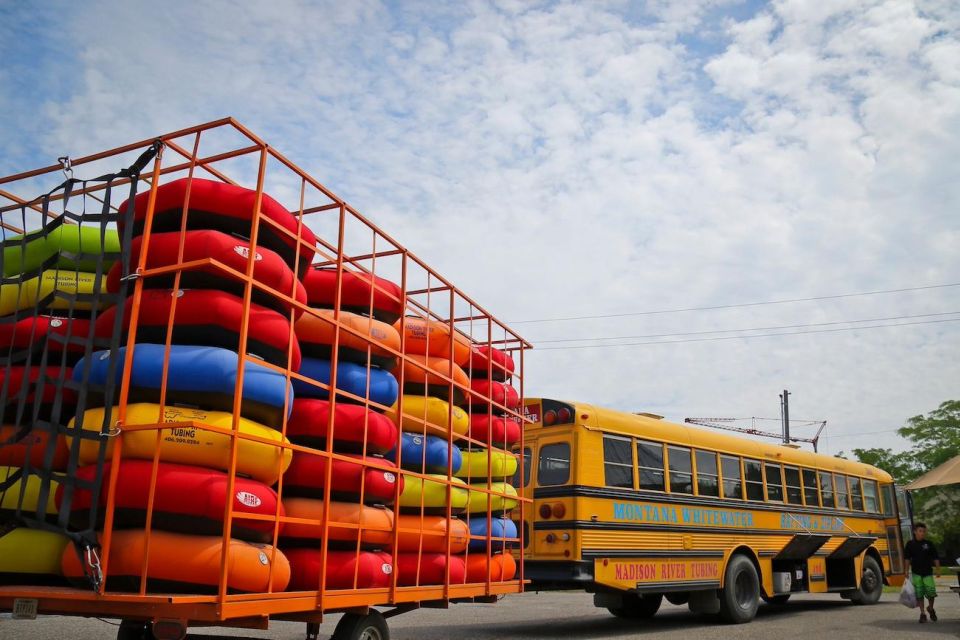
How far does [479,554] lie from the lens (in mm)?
6949

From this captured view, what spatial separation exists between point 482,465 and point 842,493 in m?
9.24

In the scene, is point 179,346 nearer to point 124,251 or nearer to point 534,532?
point 124,251

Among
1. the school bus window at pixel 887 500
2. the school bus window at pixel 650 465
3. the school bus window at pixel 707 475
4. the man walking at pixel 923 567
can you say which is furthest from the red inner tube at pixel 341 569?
the school bus window at pixel 887 500

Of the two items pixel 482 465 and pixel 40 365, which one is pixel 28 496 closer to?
pixel 40 365

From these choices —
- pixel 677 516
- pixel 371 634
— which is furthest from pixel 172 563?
pixel 677 516

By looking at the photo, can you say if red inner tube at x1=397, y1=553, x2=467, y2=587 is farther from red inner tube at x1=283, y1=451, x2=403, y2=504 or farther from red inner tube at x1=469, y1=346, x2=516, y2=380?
red inner tube at x1=469, y1=346, x2=516, y2=380

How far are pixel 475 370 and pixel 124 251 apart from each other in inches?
151

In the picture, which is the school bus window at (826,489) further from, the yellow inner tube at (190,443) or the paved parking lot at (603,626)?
the yellow inner tube at (190,443)

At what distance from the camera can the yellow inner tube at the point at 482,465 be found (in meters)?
7.04

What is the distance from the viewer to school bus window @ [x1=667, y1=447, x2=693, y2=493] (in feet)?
34.1

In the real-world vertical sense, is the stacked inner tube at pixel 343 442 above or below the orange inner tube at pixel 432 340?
below

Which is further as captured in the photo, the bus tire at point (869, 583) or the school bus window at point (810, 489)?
the bus tire at point (869, 583)

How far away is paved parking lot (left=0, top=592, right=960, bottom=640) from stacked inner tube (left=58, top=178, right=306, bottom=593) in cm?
302

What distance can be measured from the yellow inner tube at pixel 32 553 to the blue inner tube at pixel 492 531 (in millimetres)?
3410
